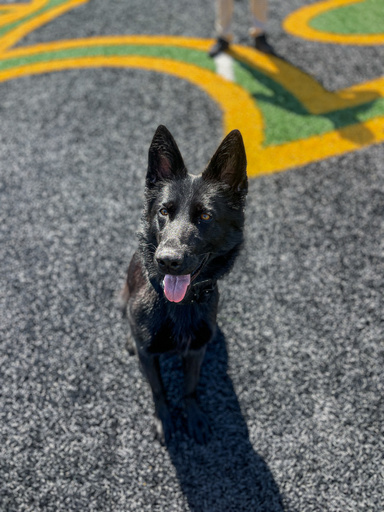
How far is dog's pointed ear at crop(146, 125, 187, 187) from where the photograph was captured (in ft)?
9.55

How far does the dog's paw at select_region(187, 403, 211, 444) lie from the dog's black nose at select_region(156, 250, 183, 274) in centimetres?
140

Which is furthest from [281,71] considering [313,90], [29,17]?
[29,17]

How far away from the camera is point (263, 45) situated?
286 inches

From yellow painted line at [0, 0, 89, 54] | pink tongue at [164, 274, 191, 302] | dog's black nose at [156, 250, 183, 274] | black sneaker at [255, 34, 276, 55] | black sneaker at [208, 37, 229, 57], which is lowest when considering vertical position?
black sneaker at [255, 34, 276, 55]

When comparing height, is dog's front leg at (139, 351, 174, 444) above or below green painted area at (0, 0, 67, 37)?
below

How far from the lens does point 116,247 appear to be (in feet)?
15.5

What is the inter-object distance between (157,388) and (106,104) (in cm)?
457

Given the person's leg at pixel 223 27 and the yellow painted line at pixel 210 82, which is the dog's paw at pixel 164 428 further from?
the person's leg at pixel 223 27

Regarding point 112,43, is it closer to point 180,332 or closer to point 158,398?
point 180,332

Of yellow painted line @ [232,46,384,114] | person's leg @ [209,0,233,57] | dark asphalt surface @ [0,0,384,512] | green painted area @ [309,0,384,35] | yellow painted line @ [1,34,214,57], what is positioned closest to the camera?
dark asphalt surface @ [0,0,384,512]

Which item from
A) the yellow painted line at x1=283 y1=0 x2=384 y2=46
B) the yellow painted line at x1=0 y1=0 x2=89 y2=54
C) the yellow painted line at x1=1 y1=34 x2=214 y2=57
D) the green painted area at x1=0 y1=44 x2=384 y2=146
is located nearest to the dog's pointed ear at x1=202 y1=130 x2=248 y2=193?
the green painted area at x1=0 y1=44 x2=384 y2=146

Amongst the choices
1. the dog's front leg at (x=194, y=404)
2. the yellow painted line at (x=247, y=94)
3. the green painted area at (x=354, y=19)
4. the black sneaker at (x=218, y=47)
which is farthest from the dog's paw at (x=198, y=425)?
the green painted area at (x=354, y=19)

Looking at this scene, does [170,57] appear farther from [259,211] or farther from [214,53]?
[259,211]

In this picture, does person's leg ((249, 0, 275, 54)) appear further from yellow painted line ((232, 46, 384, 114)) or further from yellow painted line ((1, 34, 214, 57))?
yellow painted line ((1, 34, 214, 57))
